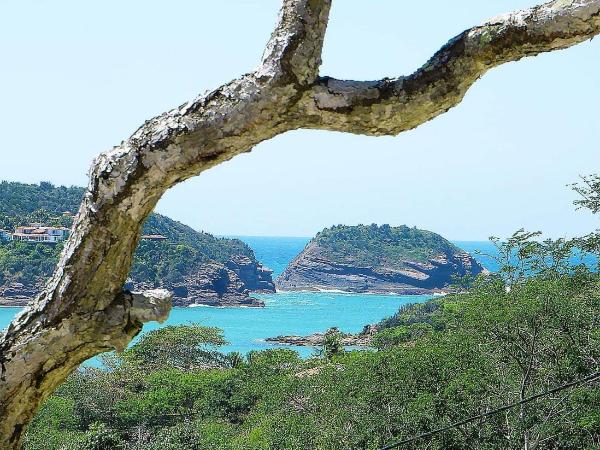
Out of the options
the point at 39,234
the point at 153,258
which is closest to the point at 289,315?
the point at 153,258

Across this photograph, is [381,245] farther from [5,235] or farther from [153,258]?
[5,235]

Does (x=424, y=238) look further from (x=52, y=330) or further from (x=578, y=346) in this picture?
(x=52, y=330)

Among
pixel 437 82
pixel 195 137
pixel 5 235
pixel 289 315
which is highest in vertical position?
pixel 5 235

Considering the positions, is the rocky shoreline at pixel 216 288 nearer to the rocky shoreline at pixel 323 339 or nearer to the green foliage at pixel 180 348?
the rocky shoreline at pixel 323 339

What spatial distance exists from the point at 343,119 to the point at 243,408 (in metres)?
19.0

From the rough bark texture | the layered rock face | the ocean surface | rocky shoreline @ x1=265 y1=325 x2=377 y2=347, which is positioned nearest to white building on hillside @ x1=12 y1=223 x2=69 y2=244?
the ocean surface

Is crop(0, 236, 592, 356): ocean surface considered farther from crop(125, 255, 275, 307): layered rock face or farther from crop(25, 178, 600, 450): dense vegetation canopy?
crop(25, 178, 600, 450): dense vegetation canopy

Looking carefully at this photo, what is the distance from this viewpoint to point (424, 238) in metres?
89.6

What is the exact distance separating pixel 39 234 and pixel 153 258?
9044 millimetres

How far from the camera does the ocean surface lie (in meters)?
53.4

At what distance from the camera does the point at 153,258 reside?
6222 cm

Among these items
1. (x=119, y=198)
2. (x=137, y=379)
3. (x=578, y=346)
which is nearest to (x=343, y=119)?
(x=119, y=198)

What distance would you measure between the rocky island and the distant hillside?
10.4m

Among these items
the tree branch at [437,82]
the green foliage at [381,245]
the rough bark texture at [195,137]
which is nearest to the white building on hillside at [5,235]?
the green foliage at [381,245]
